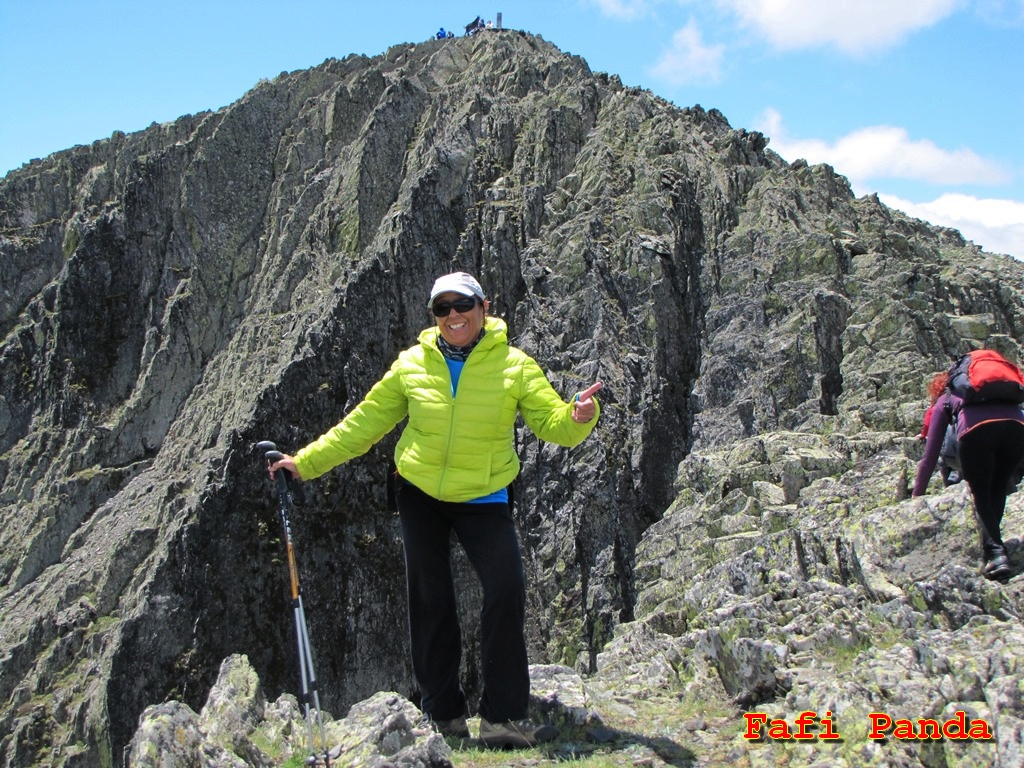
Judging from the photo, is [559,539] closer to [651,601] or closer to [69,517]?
[651,601]

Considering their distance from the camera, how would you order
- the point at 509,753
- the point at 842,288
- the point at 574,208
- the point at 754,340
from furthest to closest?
the point at 574,208
the point at 754,340
the point at 842,288
the point at 509,753

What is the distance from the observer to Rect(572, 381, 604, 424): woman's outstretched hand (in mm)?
6625

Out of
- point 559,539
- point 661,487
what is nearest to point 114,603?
point 559,539

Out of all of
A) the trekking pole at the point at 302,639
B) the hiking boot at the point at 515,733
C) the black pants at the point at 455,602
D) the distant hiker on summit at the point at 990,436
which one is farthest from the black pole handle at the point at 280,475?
the distant hiker on summit at the point at 990,436

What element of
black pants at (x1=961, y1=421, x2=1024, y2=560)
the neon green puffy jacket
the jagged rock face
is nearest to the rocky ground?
black pants at (x1=961, y1=421, x2=1024, y2=560)

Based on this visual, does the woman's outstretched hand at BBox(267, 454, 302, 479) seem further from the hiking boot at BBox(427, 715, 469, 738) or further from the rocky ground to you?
the hiking boot at BBox(427, 715, 469, 738)

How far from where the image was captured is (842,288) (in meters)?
25.0

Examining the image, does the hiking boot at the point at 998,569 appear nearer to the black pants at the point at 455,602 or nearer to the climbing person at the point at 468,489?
the climbing person at the point at 468,489

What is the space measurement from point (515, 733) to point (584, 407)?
2.83 m

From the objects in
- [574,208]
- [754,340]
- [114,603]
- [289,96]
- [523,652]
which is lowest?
[114,603]

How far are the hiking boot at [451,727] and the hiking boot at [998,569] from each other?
493cm

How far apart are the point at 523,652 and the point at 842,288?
21.2m

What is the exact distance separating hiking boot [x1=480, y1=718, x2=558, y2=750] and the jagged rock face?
4.67 m

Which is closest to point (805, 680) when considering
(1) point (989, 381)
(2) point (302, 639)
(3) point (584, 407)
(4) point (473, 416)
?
(3) point (584, 407)
